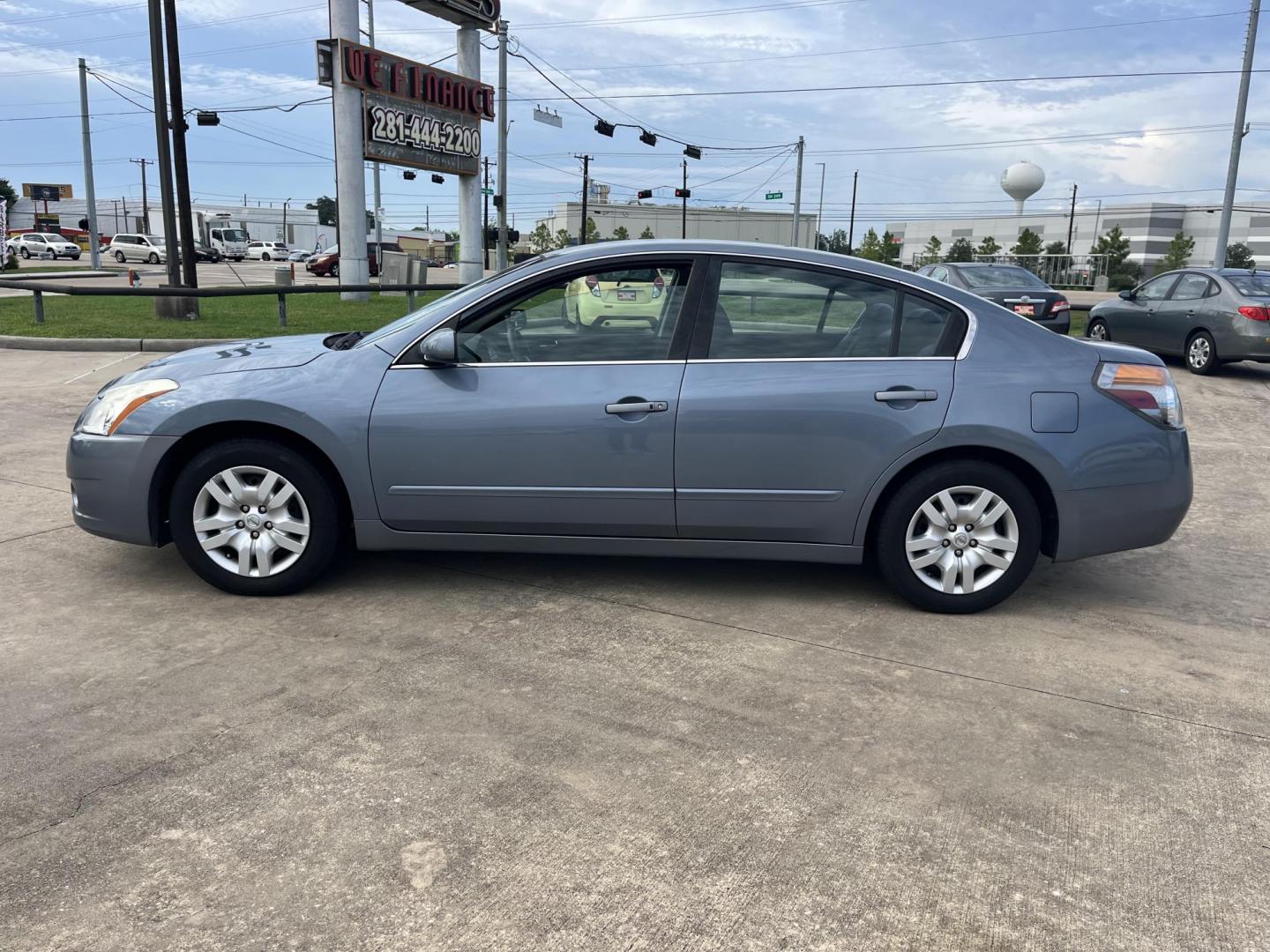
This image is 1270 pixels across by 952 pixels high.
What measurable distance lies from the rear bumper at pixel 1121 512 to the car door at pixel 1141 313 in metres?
11.3

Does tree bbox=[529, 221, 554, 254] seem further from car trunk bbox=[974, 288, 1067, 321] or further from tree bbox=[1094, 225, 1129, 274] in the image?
car trunk bbox=[974, 288, 1067, 321]

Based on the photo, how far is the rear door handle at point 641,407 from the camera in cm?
417

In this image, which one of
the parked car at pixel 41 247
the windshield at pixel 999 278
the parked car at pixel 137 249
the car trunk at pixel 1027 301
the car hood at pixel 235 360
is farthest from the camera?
the parked car at pixel 137 249

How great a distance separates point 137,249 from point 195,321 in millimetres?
45712

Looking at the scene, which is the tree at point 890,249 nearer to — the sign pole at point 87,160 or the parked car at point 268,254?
the parked car at point 268,254

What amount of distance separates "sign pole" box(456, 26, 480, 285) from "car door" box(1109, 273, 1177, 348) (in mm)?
17009

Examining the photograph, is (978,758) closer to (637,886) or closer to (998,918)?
(998,918)

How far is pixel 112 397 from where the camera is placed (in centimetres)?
438

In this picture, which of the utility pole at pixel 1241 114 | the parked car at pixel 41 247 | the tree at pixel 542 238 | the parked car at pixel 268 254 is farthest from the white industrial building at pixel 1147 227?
the parked car at pixel 41 247

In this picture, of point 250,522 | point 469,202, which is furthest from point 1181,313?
point 469,202

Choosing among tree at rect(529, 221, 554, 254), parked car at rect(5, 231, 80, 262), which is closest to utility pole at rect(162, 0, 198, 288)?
parked car at rect(5, 231, 80, 262)

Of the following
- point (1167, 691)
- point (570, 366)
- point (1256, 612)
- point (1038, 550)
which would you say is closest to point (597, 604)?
point (570, 366)

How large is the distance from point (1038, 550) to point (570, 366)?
221 cm

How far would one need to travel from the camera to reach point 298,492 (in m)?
4.28
